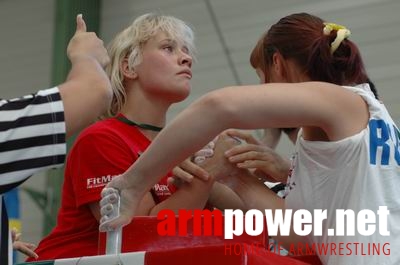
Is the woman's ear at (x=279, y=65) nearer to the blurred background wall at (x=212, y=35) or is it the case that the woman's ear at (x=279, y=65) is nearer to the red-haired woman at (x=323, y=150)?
the red-haired woman at (x=323, y=150)

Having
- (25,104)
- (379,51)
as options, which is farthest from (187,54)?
(379,51)

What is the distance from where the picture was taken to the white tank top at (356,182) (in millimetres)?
1342

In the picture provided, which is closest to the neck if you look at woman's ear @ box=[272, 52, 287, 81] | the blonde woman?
the blonde woman

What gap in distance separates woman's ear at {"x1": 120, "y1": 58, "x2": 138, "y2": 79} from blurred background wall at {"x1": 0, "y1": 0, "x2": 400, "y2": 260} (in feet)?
8.04

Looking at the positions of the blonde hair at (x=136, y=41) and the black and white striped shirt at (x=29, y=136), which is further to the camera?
the blonde hair at (x=136, y=41)

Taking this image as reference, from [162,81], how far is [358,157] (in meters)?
0.74

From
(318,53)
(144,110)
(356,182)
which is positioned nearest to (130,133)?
(144,110)

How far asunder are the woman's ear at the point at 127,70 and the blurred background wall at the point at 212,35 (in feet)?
8.04

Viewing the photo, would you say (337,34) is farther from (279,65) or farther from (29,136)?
(29,136)

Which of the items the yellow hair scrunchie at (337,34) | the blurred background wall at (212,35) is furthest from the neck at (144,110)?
the blurred background wall at (212,35)

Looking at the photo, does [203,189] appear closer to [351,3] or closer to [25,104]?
[25,104]

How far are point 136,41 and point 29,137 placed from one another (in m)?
1.13

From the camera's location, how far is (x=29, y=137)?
Result: 3.16 feet

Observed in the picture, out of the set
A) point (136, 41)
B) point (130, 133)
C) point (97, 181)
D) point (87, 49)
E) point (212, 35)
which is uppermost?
point (212, 35)
